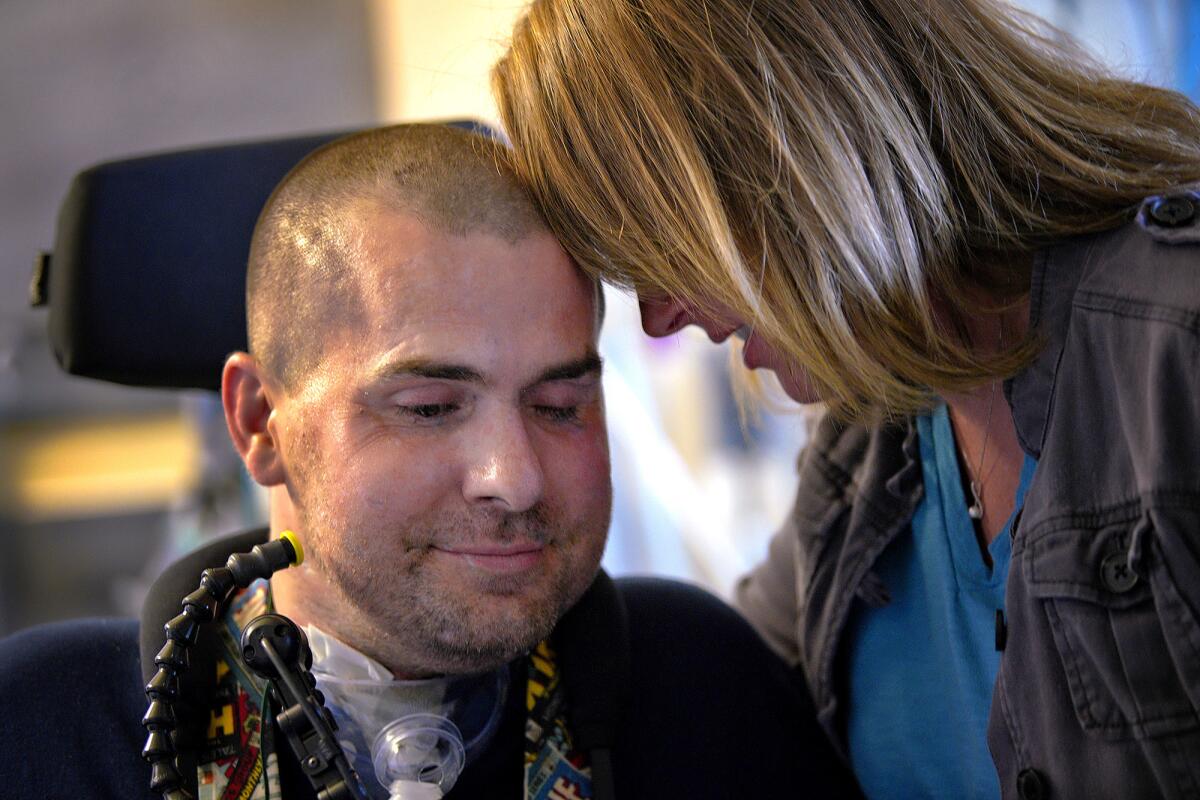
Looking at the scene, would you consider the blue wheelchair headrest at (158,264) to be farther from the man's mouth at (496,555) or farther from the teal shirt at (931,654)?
the teal shirt at (931,654)

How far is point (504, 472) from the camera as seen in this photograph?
126cm

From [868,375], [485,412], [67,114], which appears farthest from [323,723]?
[67,114]

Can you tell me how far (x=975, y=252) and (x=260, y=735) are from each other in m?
0.92

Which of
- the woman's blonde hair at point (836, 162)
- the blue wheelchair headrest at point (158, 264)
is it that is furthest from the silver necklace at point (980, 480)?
the blue wheelchair headrest at point (158, 264)

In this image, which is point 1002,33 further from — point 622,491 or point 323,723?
point 622,491

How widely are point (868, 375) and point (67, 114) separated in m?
5.28

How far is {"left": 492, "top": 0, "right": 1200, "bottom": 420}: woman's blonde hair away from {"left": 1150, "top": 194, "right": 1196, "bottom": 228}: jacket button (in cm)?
5


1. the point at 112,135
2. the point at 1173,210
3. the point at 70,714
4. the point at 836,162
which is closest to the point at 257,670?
the point at 70,714

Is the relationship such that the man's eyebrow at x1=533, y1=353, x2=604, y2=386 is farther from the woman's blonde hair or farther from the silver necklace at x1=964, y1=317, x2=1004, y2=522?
the silver necklace at x1=964, y1=317, x2=1004, y2=522

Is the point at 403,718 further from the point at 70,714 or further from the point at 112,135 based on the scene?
the point at 112,135

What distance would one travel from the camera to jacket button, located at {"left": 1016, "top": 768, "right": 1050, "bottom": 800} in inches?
47.8

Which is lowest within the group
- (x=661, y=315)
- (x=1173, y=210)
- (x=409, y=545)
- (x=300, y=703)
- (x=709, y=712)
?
(x=709, y=712)

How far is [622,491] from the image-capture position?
3.01m

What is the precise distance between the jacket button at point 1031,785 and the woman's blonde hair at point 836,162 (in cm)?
40
